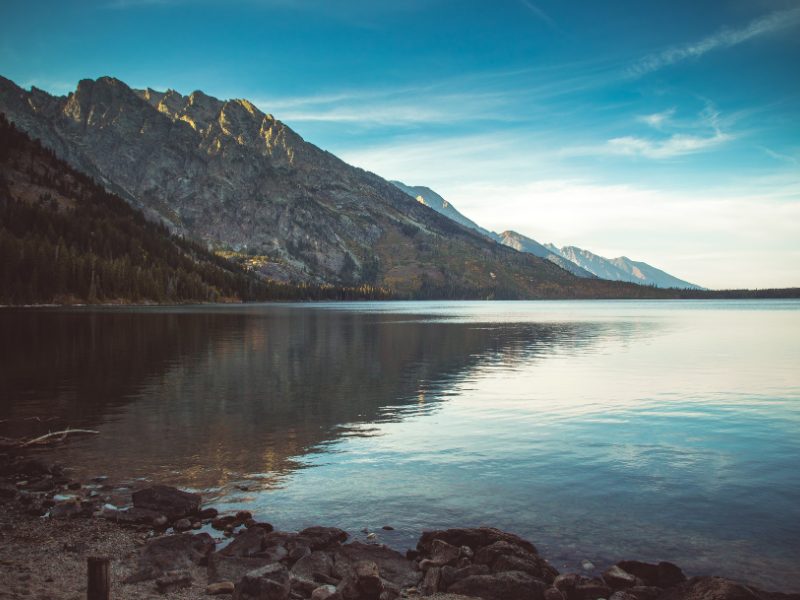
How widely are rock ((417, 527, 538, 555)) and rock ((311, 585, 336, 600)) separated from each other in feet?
12.3

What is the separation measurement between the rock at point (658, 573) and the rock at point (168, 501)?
46.3ft

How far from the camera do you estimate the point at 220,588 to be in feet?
48.9

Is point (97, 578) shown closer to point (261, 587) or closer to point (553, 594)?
point (261, 587)

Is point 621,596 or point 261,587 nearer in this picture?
point 261,587

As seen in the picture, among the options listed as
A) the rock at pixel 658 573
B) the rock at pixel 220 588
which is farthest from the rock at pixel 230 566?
the rock at pixel 658 573

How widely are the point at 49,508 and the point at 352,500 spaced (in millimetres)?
10538

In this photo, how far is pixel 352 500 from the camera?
880 inches

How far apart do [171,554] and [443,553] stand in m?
7.70

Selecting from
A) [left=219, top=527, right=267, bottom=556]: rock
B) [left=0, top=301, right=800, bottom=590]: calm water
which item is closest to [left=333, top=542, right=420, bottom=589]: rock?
[left=0, top=301, right=800, bottom=590]: calm water

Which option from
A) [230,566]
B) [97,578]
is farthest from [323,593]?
[97,578]

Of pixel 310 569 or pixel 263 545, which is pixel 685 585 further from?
pixel 263 545

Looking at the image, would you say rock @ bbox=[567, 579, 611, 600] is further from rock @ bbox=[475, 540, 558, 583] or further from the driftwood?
the driftwood

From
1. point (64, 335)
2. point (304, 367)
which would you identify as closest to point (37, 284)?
point (64, 335)

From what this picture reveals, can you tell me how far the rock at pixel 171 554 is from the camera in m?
15.6
